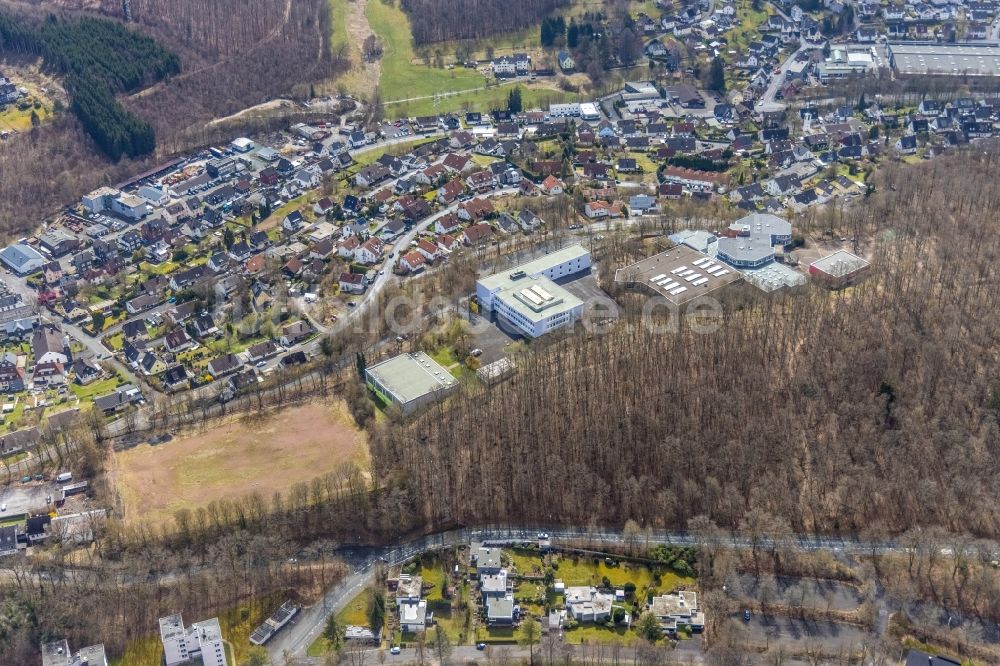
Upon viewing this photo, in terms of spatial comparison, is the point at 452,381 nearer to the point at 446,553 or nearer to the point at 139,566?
the point at 446,553

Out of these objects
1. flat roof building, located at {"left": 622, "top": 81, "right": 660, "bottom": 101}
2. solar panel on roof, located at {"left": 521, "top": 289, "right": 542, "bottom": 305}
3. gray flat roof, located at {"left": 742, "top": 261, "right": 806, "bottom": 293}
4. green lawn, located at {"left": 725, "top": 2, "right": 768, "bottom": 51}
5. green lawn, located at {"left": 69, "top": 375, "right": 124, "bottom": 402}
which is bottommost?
green lawn, located at {"left": 69, "top": 375, "right": 124, "bottom": 402}

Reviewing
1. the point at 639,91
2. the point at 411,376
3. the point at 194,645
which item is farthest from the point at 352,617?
the point at 639,91

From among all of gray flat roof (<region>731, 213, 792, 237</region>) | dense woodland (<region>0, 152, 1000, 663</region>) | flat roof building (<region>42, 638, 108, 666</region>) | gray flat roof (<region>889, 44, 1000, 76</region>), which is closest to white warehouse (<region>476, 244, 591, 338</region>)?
dense woodland (<region>0, 152, 1000, 663</region>)

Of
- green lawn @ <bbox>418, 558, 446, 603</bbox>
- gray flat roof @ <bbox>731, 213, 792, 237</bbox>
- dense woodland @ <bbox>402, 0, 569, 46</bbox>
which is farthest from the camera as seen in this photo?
dense woodland @ <bbox>402, 0, 569, 46</bbox>

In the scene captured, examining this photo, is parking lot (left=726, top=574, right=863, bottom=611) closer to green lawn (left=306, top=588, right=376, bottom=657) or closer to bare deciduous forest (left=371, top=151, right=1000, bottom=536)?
bare deciduous forest (left=371, top=151, right=1000, bottom=536)

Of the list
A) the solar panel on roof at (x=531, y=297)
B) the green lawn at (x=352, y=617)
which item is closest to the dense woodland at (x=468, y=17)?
the solar panel on roof at (x=531, y=297)

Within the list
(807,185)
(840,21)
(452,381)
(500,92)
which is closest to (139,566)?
(452,381)
